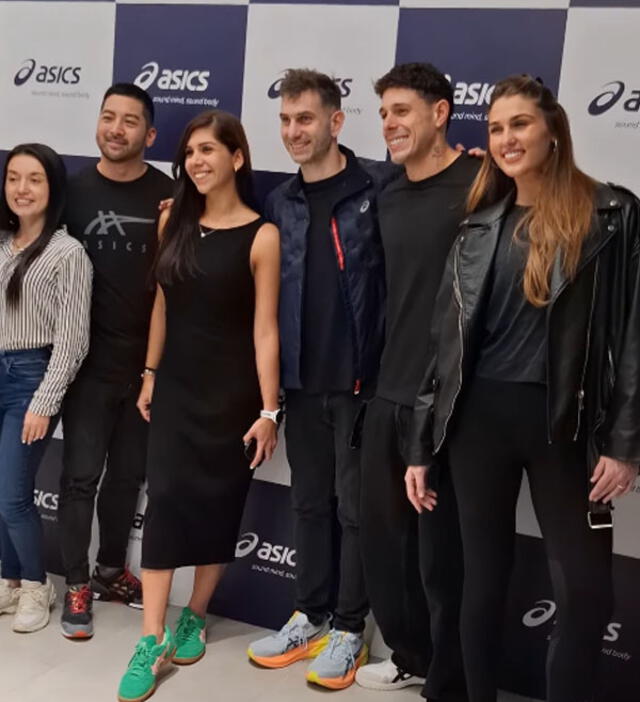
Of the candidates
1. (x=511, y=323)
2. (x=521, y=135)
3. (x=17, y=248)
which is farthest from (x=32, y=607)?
(x=521, y=135)

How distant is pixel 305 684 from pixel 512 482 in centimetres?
105

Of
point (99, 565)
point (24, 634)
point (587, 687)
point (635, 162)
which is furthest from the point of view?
point (99, 565)

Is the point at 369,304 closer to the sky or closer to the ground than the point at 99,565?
closer to the sky

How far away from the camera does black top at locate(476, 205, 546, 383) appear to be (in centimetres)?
209

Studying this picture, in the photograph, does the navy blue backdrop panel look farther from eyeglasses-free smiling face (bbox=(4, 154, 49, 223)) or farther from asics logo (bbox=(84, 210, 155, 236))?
eyeglasses-free smiling face (bbox=(4, 154, 49, 223))

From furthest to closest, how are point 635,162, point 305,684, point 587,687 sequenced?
1. point 305,684
2. point 635,162
3. point 587,687

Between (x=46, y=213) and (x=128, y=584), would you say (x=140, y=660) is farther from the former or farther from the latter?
(x=46, y=213)

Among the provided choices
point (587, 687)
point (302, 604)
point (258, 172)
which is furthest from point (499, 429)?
point (258, 172)

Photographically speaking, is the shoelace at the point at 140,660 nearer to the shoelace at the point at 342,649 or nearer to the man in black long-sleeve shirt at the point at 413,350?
the shoelace at the point at 342,649

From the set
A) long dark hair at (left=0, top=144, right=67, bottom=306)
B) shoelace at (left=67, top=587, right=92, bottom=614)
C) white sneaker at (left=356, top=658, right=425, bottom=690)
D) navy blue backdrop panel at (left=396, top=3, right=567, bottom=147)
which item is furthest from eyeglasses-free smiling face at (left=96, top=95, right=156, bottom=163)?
white sneaker at (left=356, top=658, right=425, bottom=690)

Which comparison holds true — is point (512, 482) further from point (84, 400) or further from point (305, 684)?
point (84, 400)

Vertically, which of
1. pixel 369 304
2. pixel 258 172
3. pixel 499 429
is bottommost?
pixel 499 429

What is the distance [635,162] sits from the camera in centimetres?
262

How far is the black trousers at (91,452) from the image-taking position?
3037 mm
